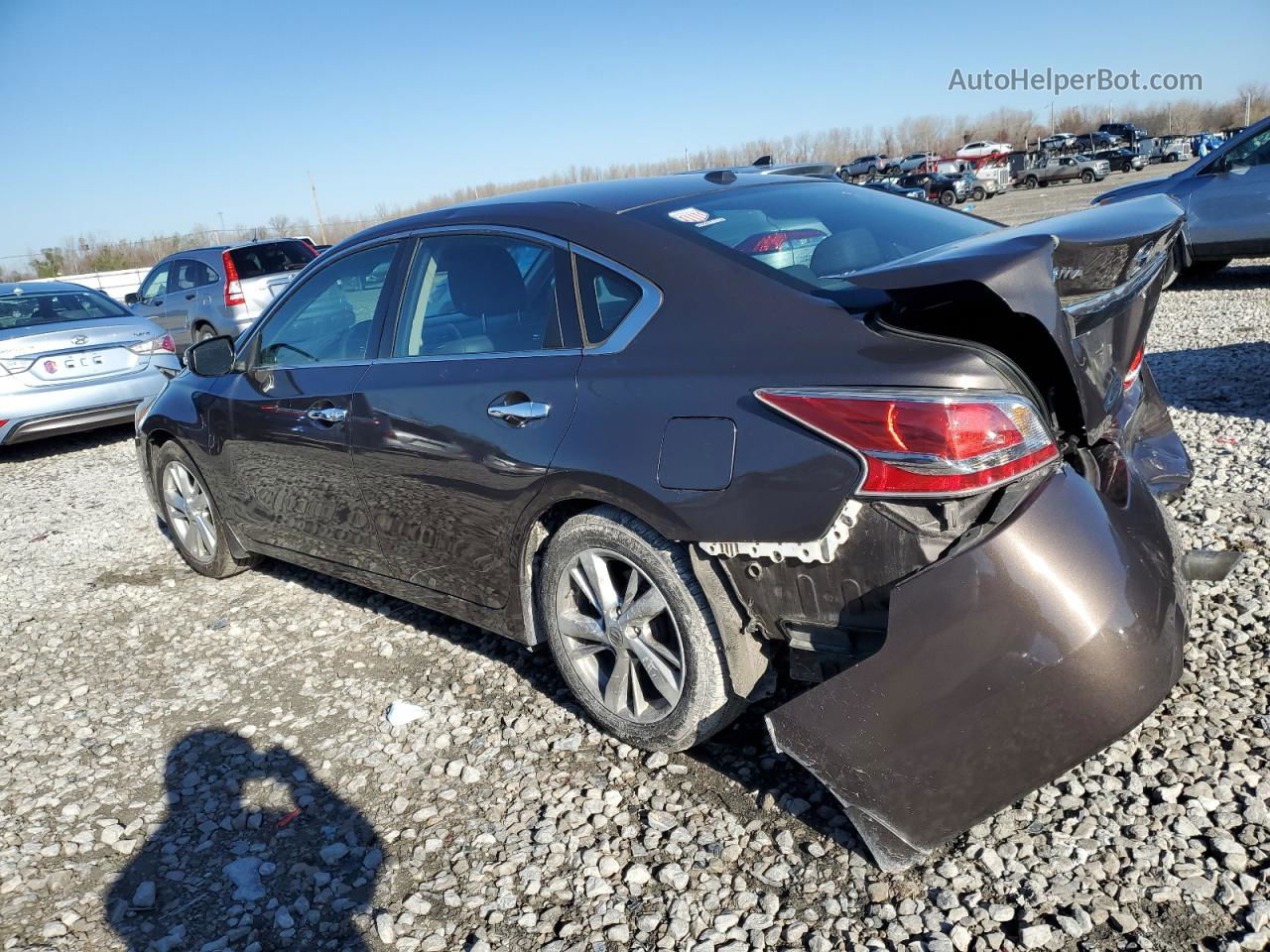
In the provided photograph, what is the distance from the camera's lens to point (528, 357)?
3.02 meters

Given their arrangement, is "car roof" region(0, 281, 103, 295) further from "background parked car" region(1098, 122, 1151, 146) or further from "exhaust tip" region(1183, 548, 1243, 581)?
"background parked car" region(1098, 122, 1151, 146)

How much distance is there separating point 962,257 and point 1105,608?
853 millimetres

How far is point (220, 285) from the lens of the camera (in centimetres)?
1308

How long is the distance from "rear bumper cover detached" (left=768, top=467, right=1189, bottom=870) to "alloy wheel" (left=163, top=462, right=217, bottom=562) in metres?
Answer: 3.85

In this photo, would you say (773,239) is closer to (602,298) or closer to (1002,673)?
(602,298)

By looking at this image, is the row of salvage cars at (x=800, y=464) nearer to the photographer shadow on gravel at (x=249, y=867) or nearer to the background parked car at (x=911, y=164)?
the photographer shadow on gravel at (x=249, y=867)

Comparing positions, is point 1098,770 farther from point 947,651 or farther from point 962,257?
point 962,257

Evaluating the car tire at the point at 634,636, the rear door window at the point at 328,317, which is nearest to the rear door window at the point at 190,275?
the rear door window at the point at 328,317

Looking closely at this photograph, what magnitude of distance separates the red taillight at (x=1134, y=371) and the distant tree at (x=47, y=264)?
50362 millimetres

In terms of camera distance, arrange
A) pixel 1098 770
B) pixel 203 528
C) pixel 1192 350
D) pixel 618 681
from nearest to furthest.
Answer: pixel 1098 770, pixel 618 681, pixel 203 528, pixel 1192 350

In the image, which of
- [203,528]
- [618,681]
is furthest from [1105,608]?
[203,528]

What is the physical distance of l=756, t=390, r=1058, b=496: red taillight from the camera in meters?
2.13

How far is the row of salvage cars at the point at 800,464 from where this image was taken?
214 centimetres

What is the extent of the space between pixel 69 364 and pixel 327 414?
5976 millimetres
